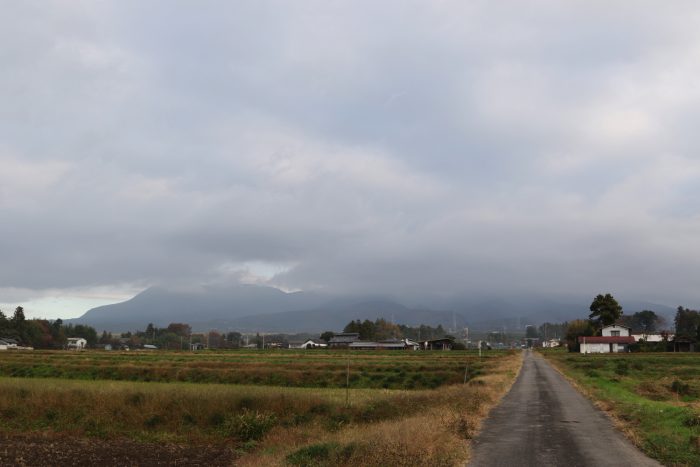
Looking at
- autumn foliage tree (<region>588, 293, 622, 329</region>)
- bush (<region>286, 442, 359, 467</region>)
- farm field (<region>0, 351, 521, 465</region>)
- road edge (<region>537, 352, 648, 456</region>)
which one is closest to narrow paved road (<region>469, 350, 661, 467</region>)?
road edge (<region>537, 352, 648, 456</region>)

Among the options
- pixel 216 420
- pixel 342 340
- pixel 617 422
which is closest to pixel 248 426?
pixel 216 420

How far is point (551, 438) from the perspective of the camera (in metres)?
17.5

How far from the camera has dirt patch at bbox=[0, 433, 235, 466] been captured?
20.7 metres

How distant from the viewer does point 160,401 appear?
28766 millimetres

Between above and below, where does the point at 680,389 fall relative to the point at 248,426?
below

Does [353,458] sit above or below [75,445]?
above

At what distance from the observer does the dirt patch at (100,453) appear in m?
20.7

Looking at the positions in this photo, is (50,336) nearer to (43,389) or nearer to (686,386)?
(43,389)

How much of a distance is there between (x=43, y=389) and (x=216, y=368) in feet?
77.6

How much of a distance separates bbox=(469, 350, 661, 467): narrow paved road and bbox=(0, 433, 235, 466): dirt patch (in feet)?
32.8

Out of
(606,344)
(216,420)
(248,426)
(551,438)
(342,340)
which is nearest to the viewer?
(551,438)

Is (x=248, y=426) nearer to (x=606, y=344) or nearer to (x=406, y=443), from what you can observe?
(x=406, y=443)

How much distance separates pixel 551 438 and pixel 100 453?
16649mm

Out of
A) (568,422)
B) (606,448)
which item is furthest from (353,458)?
(568,422)
